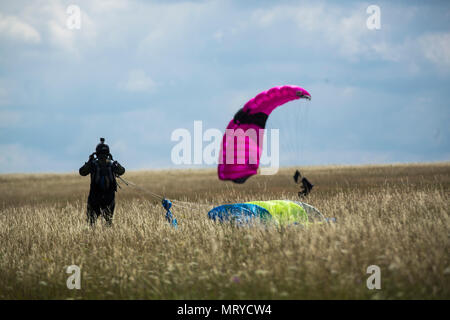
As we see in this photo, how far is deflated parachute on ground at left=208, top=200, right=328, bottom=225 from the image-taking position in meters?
10.5

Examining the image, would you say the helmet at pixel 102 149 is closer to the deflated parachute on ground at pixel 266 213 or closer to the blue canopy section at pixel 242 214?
the deflated parachute on ground at pixel 266 213

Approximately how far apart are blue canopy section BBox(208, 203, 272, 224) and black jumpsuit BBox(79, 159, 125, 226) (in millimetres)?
2868

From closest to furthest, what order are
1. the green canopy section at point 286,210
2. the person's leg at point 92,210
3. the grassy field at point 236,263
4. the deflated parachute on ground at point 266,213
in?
the grassy field at point 236,263
the deflated parachute on ground at point 266,213
the green canopy section at point 286,210
the person's leg at point 92,210

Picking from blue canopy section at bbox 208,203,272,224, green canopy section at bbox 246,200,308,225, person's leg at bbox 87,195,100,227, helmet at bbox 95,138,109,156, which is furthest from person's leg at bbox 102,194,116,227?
green canopy section at bbox 246,200,308,225

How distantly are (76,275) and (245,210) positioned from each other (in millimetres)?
4373

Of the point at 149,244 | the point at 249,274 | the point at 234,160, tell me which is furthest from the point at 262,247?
the point at 234,160

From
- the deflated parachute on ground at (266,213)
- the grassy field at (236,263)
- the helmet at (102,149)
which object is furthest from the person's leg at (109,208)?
the deflated parachute on ground at (266,213)

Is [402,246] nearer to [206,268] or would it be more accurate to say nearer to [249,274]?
[249,274]

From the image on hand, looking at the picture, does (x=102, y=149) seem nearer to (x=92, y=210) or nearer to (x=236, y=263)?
(x=92, y=210)

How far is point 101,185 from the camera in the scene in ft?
37.0

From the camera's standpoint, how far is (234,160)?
13.5 metres

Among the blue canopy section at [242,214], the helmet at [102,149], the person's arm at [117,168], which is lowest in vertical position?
the blue canopy section at [242,214]

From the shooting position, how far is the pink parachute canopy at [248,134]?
13.5 metres

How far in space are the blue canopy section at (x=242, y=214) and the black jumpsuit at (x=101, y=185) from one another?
2.87 m
